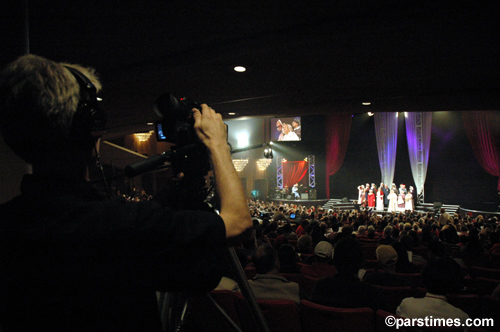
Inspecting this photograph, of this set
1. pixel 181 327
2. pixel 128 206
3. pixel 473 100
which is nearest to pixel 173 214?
pixel 128 206

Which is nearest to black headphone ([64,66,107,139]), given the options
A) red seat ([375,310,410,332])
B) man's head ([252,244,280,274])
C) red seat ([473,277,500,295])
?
red seat ([375,310,410,332])

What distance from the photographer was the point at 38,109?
0.60 meters

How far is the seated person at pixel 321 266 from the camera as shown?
301 centimetres

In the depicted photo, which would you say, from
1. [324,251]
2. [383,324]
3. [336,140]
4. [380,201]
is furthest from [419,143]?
[383,324]

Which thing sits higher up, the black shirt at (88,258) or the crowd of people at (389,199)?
the black shirt at (88,258)

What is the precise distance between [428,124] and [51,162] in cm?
1805

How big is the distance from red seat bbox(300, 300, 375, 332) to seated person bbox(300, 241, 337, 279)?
3.74 feet

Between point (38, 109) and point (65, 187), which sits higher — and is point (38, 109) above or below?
above

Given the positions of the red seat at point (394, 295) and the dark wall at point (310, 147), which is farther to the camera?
the dark wall at point (310, 147)

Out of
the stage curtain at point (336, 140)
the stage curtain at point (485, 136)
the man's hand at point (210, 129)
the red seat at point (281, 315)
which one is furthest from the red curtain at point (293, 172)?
the man's hand at point (210, 129)

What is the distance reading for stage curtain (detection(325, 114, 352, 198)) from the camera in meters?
18.8

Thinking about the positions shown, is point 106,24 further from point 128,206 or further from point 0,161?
point 128,206

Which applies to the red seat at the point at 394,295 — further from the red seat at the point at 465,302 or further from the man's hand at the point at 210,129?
the man's hand at the point at 210,129

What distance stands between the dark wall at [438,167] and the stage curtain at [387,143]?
98 cm
